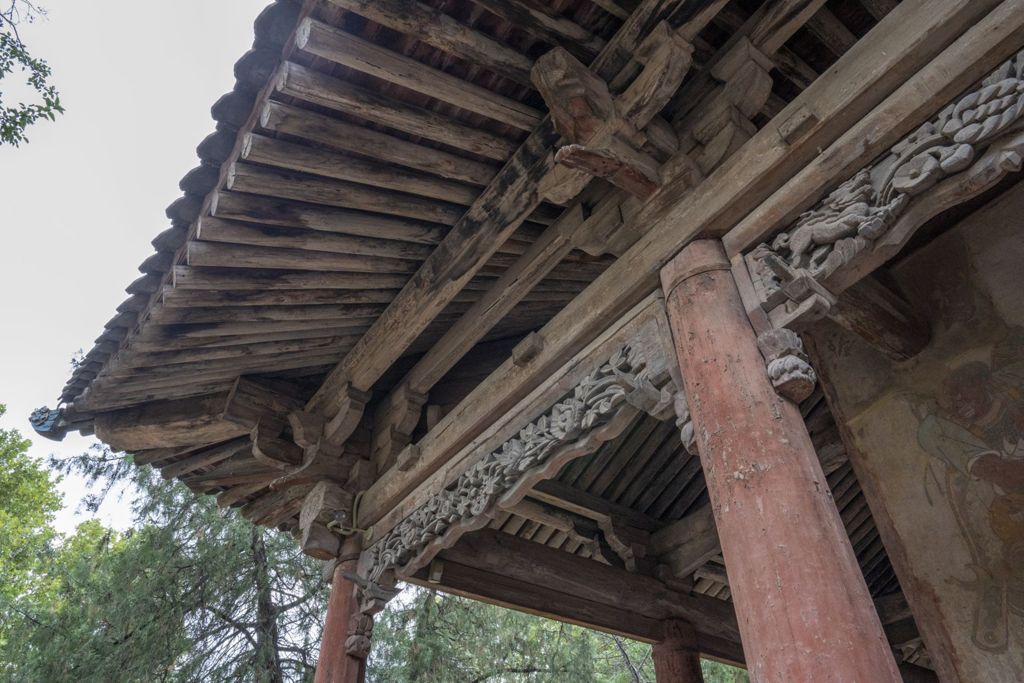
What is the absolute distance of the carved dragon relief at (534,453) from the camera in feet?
8.27

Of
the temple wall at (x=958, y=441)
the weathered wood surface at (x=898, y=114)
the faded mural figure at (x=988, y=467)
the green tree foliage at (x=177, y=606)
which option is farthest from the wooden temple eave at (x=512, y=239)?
the green tree foliage at (x=177, y=606)

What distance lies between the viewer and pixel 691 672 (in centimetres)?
463

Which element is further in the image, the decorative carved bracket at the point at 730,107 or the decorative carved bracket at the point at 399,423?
the decorative carved bracket at the point at 399,423

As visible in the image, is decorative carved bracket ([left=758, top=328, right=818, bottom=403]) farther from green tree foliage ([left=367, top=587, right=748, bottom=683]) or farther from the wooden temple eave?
green tree foliage ([left=367, top=587, right=748, bottom=683])

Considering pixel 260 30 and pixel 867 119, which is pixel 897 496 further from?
pixel 260 30

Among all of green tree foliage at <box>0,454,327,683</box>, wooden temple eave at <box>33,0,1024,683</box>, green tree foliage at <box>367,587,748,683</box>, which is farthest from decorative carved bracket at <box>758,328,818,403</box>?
green tree foliage at <box>0,454,327,683</box>

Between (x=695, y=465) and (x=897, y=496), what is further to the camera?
(x=695, y=465)

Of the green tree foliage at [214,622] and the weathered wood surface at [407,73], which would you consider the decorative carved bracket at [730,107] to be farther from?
the green tree foliage at [214,622]

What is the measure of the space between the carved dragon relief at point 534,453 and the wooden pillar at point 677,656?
214cm

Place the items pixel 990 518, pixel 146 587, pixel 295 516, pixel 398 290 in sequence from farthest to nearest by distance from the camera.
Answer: pixel 146 587 < pixel 295 516 < pixel 398 290 < pixel 990 518

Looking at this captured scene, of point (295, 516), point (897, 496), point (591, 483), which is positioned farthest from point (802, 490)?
point (295, 516)

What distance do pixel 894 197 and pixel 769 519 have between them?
0.99 meters

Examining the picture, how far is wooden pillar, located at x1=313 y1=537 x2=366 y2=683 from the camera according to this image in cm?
364

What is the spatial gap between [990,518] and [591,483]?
2.63 m
